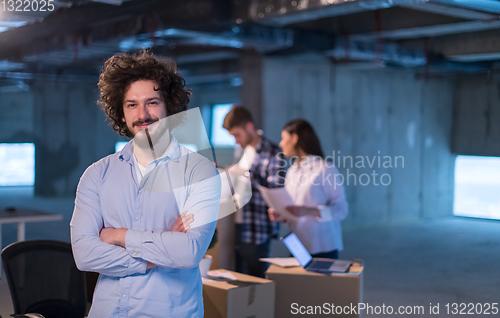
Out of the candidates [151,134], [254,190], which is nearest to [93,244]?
[151,134]

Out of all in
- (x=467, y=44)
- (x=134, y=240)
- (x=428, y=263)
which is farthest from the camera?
(x=467, y=44)

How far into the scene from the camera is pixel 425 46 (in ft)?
22.6

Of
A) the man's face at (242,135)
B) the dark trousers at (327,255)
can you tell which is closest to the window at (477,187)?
the dark trousers at (327,255)

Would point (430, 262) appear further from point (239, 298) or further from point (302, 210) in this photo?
point (239, 298)

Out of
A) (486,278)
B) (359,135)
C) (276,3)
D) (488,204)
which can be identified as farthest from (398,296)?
(488,204)

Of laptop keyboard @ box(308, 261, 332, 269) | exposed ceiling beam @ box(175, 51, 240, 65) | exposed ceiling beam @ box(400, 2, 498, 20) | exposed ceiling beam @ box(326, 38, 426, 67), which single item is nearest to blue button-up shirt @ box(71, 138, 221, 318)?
laptop keyboard @ box(308, 261, 332, 269)

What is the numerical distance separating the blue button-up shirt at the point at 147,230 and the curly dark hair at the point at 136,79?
137 millimetres

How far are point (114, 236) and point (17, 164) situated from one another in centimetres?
1036

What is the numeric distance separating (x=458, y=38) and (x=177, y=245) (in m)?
6.58

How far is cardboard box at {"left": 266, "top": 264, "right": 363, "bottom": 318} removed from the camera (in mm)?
2354

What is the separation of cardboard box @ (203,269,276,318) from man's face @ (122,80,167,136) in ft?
3.03

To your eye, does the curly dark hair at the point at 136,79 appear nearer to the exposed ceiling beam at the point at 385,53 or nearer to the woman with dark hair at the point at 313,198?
the woman with dark hair at the point at 313,198

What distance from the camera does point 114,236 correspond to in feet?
4.78

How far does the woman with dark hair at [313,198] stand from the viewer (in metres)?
2.84
